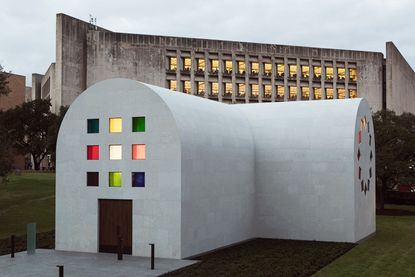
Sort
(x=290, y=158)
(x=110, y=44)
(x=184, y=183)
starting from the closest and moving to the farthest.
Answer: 1. (x=184, y=183)
2. (x=290, y=158)
3. (x=110, y=44)

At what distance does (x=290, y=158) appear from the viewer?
2641cm

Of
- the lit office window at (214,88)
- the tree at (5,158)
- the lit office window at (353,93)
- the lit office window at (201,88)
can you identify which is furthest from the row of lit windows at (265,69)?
the tree at (5,158)

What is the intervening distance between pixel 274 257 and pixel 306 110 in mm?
9024

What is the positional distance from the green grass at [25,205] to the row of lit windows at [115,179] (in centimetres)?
816

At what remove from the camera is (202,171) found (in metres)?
21.8

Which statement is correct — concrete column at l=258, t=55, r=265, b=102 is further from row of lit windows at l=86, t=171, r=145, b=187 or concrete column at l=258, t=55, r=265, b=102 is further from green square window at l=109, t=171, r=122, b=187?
green square window at l=109, t=171, r=122, b=187

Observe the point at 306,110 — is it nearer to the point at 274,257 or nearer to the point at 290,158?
the point at 290,158

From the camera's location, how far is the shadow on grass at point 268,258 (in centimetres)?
1752

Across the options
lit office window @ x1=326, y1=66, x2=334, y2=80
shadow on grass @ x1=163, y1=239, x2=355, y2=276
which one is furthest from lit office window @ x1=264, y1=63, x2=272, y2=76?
shadow on grass @ x1=163, y1=239, x2=355, y2=276

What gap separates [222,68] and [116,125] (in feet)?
221

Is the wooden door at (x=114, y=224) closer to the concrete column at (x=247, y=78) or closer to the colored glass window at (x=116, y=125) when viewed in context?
the colored glass window at (x=116, y=125)

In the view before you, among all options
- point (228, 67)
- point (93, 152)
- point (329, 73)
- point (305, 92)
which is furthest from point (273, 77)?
point (93, 152)

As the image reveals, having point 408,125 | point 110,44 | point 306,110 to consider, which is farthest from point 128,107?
point 110,44

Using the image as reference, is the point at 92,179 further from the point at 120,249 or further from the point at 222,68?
the point at 222,68
